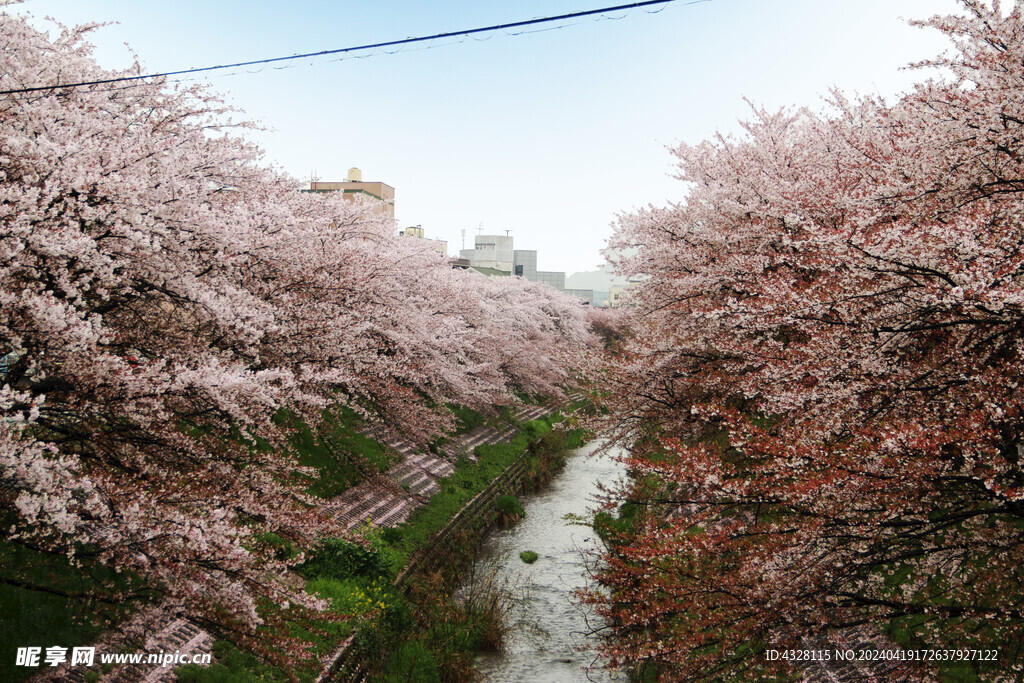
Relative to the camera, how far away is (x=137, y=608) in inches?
335

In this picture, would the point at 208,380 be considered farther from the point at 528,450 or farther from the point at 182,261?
the point at 528,450

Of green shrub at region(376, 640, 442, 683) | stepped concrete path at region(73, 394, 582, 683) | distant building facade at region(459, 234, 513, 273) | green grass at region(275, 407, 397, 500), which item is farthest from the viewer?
distant building facade at region(459, 234, 513, 273)

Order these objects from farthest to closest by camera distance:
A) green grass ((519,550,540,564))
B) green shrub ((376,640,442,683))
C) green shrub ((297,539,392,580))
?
1. green grass ((519,550,540,564))
2. green shrub ((297,539,392,580))
3. green shrub ((376,640,442,683))

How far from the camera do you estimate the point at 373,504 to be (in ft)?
55.3

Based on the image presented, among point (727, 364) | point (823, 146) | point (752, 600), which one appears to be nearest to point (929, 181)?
point (727, 364)

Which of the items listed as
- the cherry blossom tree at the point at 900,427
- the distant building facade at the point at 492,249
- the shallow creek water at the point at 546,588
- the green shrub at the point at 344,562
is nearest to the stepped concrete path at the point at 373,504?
the green shrub at the point at 344,562

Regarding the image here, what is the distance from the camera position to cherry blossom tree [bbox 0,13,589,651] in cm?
624

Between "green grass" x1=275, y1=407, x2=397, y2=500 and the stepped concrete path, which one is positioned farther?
"green grass" x1=275, y1=407, x2=397, y2=500

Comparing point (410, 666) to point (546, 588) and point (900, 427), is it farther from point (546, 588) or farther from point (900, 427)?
point (900, 427)

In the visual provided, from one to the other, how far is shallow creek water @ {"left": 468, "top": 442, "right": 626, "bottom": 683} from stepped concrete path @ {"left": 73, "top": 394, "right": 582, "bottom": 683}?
8.81 ft

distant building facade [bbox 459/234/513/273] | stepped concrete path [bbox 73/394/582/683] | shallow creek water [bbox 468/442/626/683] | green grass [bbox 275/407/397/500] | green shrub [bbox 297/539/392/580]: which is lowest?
shallow creek water [bbox 468/442/626/683]

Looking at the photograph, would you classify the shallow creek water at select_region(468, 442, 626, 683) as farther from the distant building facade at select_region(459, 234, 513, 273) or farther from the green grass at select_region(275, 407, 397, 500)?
the distant building facade at select_region(459, 234, 513, 273)

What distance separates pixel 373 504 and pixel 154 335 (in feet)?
28.8

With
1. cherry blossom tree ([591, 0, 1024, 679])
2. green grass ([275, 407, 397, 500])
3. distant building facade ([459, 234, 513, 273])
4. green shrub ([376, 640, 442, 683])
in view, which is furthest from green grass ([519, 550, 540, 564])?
distant building facade ([459, 234, 513, 273])
